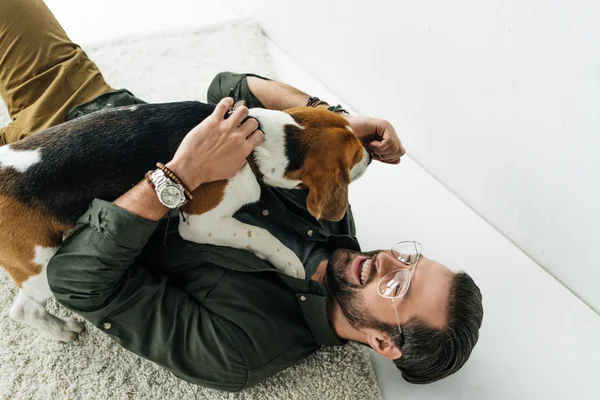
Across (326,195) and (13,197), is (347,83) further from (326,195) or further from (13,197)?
(13,197)

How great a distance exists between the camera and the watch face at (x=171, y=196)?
5.57ft

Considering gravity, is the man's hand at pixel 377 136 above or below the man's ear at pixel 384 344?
above

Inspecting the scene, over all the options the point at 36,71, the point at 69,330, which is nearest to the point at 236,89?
the point at 36,71

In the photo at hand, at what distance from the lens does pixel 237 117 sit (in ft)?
5.96

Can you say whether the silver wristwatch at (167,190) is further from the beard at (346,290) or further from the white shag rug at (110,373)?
the white shag rug at (110,373)

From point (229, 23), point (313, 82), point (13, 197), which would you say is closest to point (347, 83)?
point (313, 82)

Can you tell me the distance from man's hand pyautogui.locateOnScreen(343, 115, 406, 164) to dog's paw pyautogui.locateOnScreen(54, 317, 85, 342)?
1481 mm

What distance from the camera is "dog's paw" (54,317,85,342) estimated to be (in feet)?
7.11

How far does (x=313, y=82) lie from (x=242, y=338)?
1987 millimetres

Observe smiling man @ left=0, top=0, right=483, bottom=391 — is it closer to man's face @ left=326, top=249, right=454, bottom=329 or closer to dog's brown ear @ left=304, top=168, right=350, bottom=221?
man's face @ left=326, top=249, right=454, bottom=329

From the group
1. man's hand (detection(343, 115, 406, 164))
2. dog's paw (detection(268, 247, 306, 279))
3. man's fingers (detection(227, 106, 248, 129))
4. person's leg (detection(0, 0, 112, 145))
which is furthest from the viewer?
person's leg (detection(0, 0, 112, 145))

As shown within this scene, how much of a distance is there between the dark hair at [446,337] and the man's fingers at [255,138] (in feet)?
2.74

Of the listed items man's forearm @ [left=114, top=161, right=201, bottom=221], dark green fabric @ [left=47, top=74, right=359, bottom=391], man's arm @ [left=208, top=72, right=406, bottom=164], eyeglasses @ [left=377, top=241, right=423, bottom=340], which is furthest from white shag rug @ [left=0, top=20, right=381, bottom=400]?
man's arm @ [left=208, top=72, right=406, bottom=164]

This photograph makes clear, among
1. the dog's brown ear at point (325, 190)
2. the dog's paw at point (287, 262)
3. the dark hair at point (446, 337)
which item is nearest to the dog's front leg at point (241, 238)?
the dog's paw at point (287, 262)
